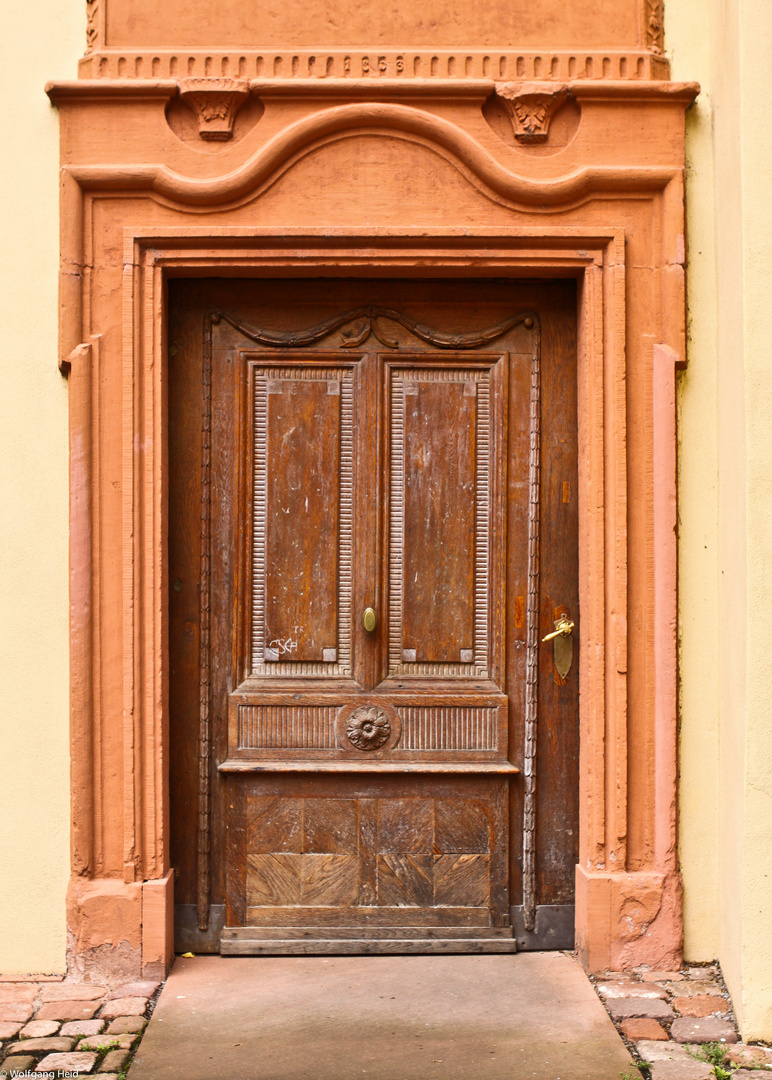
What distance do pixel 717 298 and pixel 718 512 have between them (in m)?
0.77

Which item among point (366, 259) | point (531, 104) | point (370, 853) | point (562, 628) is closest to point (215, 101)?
point (366, 259)

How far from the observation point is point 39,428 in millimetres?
Answer: 3348

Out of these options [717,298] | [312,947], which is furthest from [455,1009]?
[717,298]

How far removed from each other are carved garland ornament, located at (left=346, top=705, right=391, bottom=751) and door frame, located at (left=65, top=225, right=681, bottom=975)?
70 centimetres

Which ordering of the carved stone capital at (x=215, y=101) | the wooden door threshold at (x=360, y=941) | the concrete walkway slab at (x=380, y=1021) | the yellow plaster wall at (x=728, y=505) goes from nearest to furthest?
the concrete walkway slab at (x=380, y=1021)
the yellow plaster wall at (x=728, y=505)
the carved stone capital at (x=215, y=101)
the wooden door threshold at (x=360, y=941)

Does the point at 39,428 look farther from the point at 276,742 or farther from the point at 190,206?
the point at 276,742

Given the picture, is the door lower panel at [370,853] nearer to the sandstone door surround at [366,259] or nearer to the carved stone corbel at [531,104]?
the sandstone door surround at [366,259]

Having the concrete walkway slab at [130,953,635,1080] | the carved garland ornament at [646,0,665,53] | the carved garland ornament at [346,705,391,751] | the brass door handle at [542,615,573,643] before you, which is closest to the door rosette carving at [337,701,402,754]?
the carved garland ornament at [346,705,391,751]

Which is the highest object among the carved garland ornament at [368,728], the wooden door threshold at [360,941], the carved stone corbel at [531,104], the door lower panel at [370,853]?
the carved stone corbel at [531,104]

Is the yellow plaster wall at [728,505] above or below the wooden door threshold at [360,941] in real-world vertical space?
above

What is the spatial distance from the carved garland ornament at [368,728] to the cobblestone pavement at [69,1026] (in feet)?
3.59

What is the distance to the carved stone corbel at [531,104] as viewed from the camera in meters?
3.30

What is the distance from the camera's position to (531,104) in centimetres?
333

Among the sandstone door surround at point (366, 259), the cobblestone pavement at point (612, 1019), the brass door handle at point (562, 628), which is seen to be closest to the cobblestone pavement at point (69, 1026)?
the cobblestone pavement at point (612, 1019)
